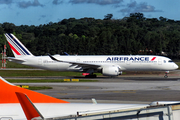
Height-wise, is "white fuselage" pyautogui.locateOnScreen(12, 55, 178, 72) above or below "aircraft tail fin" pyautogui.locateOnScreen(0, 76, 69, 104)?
above

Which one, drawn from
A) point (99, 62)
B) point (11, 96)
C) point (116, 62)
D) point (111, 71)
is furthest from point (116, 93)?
point (99, 62)

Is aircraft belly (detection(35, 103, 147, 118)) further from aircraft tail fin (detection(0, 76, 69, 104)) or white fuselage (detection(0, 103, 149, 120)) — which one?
aircraft tail fin (detection(0, 76, 69, 104))

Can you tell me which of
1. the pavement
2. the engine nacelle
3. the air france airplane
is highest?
the air france airplane

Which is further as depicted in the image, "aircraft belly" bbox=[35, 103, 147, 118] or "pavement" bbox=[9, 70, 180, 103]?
"pavement" bbox=[9, 70, 180, 103]

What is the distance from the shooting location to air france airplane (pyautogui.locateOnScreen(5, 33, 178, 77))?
145ft

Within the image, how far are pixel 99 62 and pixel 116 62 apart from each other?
8.64ft

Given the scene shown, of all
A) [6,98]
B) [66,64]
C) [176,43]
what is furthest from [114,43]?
[6,98]

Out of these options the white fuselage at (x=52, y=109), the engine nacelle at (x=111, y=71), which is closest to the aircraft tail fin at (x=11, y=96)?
the white fuselage at (x=52, y=109)

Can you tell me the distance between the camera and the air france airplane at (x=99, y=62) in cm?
4428

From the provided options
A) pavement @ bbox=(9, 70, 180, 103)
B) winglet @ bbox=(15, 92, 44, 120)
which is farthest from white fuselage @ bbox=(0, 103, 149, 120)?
pavement @ bbox=(9, 70, 180, 103)

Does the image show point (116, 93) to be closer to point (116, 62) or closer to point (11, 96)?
point (11, 96)

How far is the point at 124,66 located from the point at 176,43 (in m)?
93.5

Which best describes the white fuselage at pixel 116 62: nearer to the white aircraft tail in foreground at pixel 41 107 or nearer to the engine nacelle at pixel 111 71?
the engine nacelle at pixel 111 71

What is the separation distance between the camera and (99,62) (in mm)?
45562
